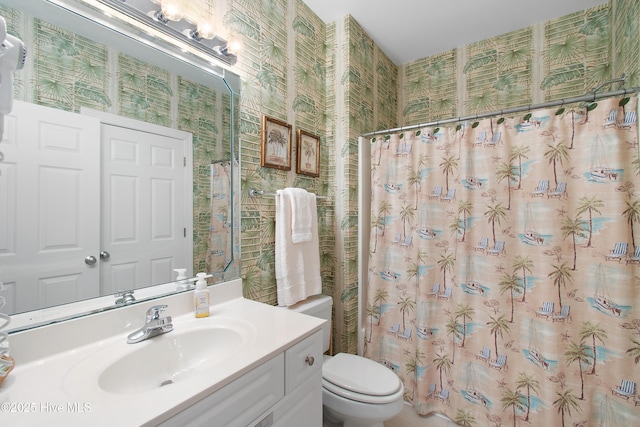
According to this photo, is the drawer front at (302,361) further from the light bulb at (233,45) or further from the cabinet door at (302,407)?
the light bulb at (233,45)

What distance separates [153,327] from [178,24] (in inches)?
44.6

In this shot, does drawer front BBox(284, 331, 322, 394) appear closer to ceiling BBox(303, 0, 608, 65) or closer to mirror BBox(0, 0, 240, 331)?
mirror BBox(0, 0, 240, 331)

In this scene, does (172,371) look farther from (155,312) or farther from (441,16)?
(441,16)

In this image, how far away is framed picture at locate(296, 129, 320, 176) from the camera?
5.34 feet

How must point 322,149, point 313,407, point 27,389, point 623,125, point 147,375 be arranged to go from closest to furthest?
point 27,389
point 147,375
point 313,407
point 623,125
point 322,149

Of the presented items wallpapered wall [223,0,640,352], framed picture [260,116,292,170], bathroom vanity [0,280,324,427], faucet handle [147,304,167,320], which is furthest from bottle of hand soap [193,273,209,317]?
framed picture [260,116,292,170]

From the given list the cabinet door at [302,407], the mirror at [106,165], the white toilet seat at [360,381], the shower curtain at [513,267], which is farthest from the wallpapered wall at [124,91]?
the shower curtain at [513,267]

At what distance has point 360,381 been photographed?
1299 mm

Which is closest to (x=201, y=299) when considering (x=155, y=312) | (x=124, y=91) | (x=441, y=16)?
(x=155, y=312)

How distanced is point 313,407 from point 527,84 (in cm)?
238

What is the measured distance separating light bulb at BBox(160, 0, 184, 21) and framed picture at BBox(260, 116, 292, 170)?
0.52 meters

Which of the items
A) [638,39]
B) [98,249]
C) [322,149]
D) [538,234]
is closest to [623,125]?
[638,39]

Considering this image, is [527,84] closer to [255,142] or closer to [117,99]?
[255,142]

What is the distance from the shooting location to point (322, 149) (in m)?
1.86
